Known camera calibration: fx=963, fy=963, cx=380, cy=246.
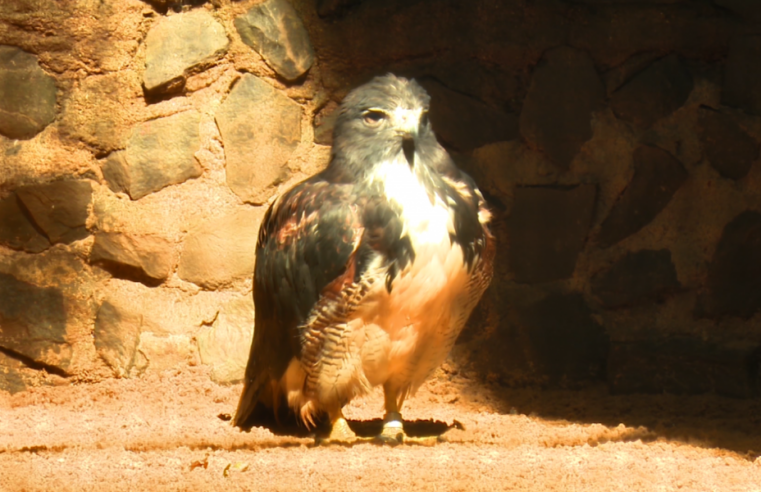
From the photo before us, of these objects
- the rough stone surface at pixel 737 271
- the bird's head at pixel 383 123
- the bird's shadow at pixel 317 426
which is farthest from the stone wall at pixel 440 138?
the bird's head at pixel 383 123

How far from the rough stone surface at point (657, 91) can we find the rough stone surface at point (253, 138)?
1.27 m

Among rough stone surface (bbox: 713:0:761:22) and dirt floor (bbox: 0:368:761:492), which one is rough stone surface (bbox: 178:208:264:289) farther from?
rough stone surface (bbox: 713:0:761:22)

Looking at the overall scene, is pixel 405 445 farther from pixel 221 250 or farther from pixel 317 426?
pixel 221 250

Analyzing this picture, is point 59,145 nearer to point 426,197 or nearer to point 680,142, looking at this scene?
point 426,197

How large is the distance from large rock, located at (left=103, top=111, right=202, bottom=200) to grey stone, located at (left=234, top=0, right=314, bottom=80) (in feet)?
1.18

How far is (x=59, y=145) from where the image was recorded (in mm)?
3457

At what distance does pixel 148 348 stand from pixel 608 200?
1.75 metres

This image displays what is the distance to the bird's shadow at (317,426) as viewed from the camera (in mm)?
2881

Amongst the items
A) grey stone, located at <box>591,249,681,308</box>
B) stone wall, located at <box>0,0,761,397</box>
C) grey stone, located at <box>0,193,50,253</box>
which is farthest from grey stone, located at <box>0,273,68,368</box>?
grey stone, located at <box>591,249,681,308</box>

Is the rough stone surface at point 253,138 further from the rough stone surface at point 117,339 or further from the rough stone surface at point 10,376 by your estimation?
the rough stone surface at point 10,376

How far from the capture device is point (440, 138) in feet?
11.5

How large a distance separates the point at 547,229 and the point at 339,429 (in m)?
1.19

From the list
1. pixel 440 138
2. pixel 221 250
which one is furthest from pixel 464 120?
pixel 221 250

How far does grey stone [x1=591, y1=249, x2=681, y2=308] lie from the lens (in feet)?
11.4
